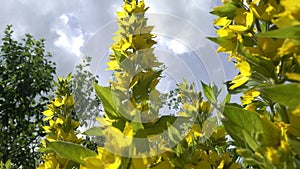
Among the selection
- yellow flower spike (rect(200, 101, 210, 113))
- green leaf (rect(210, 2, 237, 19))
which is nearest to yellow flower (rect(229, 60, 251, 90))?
green leaf (rect(210, 2, 237, 19))

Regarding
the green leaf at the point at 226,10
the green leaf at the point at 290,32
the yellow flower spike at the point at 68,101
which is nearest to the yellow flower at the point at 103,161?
the green leaf at the point at 290,32

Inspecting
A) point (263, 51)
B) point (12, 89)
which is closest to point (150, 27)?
point (263, 51)

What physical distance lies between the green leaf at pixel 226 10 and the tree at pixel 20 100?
1414cm

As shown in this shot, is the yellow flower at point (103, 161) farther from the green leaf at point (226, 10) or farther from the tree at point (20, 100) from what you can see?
the tree at point (20, 100)

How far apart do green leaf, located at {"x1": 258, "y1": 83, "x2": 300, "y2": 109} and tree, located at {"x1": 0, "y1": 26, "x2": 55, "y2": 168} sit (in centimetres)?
1477

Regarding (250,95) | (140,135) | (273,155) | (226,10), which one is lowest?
(273,155)

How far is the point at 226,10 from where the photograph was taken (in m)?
1.53

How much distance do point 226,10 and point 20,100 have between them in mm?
15146

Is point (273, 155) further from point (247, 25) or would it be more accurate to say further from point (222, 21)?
point (222, 21)

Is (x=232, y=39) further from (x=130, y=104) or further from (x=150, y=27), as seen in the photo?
(x=150, y=27)

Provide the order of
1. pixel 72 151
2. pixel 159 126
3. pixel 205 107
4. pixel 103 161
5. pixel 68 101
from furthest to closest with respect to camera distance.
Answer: pixel 68 101
pixel 205 107
pixel 159 126
pixel 72 151
pixel 103 161

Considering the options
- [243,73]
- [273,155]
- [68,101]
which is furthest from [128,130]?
[68,101]

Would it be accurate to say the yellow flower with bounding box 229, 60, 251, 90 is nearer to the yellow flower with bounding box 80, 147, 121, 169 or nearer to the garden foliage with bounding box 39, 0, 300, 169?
the garden foliage with bounding box 39, 0, 300, 169

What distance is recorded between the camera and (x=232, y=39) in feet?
4.73
